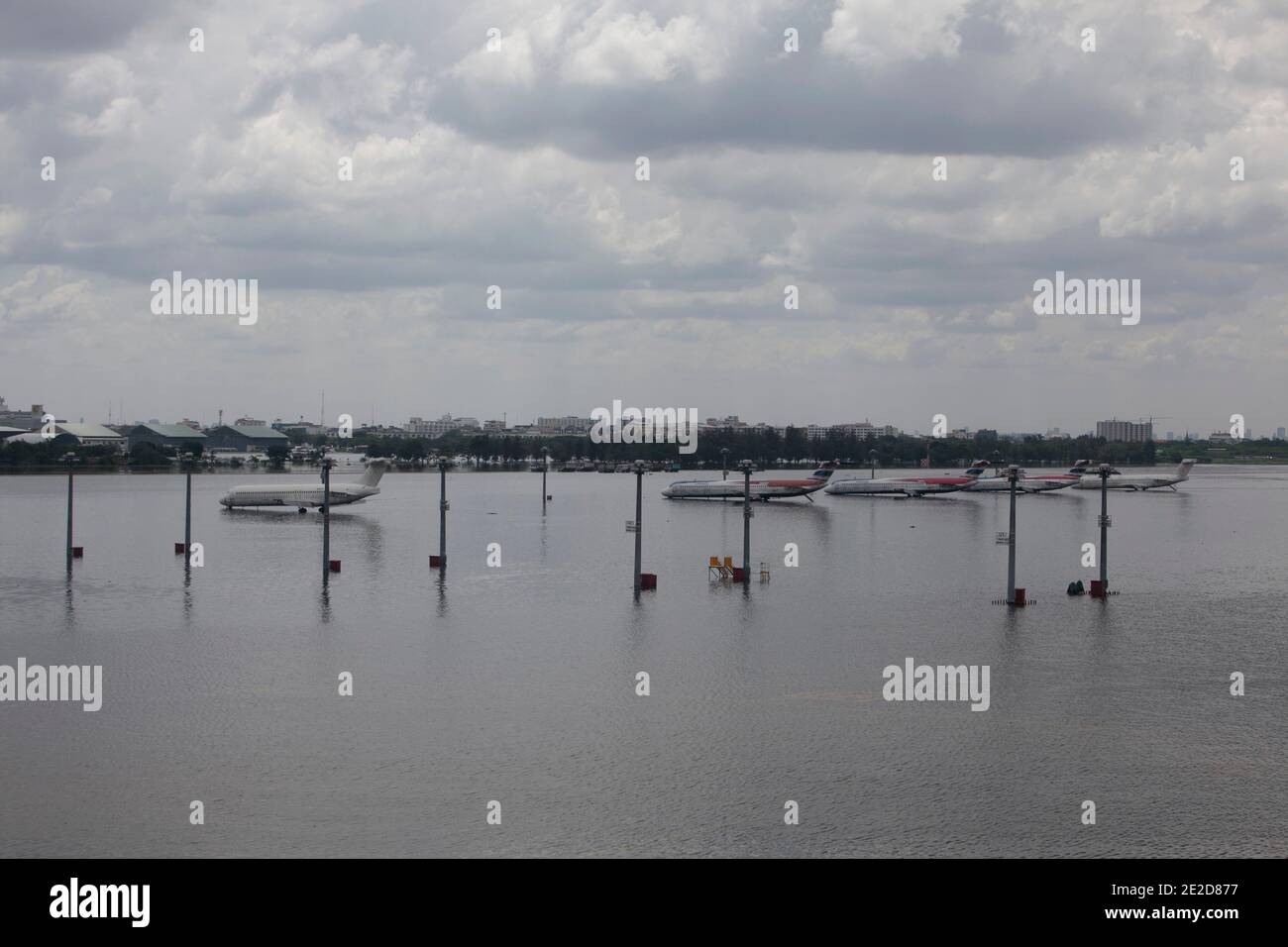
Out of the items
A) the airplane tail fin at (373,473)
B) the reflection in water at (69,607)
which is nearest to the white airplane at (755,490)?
the airplane tail fin at (373,473)

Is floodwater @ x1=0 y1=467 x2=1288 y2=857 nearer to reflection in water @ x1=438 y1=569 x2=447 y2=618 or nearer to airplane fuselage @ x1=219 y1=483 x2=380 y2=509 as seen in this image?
reflection in water @ x1=438 y1=569 x2=447 y2=618

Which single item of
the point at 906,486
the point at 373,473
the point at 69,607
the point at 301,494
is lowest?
the point at 69,607

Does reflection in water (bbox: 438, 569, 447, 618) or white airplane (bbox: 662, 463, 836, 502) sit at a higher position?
white airplane (bbox: 662, 463, 836, 502)

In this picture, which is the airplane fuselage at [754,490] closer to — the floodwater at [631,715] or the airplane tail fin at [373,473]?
the airplane tail fin at [373,473]

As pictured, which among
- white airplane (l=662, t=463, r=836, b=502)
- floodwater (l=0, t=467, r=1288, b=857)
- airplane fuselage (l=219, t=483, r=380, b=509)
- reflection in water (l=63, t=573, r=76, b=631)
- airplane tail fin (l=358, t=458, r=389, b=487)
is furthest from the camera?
white airplane (l=662, t=463, r=836, b=502)

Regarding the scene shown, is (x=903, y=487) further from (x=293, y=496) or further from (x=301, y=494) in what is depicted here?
(x=293, y=496)

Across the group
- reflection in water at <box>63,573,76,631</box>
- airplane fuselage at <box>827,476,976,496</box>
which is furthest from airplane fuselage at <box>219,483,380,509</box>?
airplane fuselage at <box>827,476,976,496</box>

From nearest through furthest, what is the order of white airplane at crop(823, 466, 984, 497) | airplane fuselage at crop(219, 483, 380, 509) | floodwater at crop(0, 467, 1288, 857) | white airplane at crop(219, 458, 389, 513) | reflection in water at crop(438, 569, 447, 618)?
floodwater at crop(0, 467, 1288, 857) → reflection in water at crop(438, 569, 447, 618) → airplane fuselage at crop(219, 483, 380, 509) → white airplane at crop(219, 458, 389, 513) → white airplane at crop(823, 466, 984, 497)

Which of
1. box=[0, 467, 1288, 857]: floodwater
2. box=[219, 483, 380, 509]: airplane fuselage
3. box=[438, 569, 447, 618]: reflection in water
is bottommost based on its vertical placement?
box=[0, 467, 1288, 857]: floodwater

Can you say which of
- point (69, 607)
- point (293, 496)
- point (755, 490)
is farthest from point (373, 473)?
point (69, 607)

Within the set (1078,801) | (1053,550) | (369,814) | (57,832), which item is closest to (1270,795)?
(1078,801)
